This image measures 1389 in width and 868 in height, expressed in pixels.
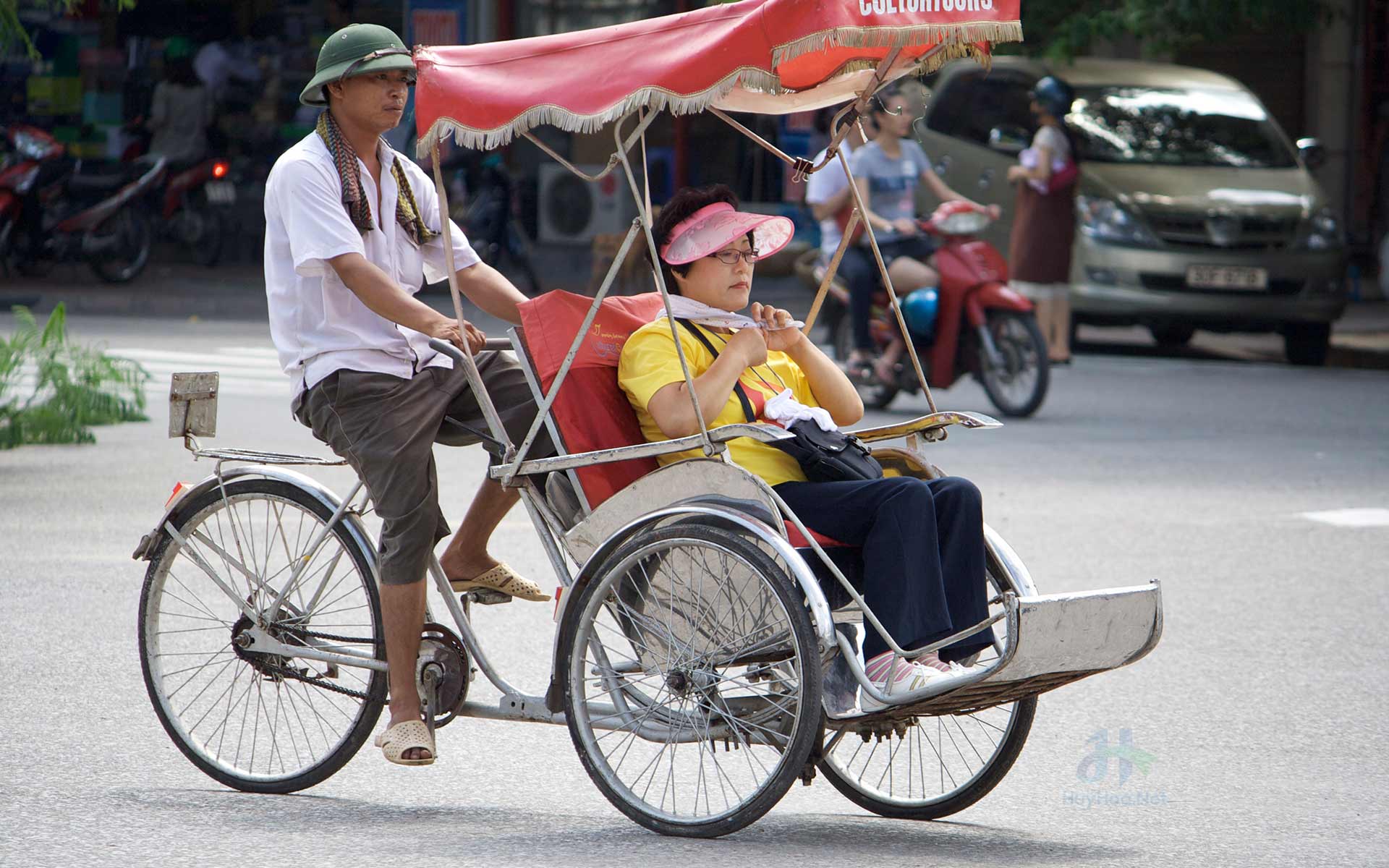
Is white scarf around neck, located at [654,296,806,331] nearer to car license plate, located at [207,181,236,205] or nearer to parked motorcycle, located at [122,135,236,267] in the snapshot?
parked motorcycle, located at [122,135,236,267]

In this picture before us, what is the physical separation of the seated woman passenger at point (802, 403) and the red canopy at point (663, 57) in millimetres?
352

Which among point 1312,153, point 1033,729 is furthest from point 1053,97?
point 1033,729

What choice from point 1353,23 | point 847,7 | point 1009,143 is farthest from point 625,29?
point 1353,23

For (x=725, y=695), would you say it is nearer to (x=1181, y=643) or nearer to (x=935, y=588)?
(x=935, y=588)

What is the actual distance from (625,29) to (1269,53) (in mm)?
19366

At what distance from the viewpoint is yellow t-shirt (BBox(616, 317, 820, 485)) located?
4.55 m

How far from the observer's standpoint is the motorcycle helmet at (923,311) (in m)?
11.5

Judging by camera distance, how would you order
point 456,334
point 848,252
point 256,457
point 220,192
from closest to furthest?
point 456,334
point 256,457
point 848,252
point 220,192

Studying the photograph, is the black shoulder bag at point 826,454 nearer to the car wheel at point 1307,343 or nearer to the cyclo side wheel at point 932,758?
the cyclo side wheel at point 932,758

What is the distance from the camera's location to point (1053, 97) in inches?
538

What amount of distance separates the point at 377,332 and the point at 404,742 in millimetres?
982

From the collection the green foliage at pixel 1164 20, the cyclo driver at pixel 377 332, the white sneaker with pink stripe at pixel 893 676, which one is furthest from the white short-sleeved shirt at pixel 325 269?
the green foliage at pixel 1164 20

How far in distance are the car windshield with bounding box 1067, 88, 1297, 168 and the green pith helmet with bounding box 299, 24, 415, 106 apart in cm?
1070

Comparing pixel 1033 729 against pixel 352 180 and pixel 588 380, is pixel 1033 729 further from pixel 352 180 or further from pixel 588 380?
pixel 352 180
